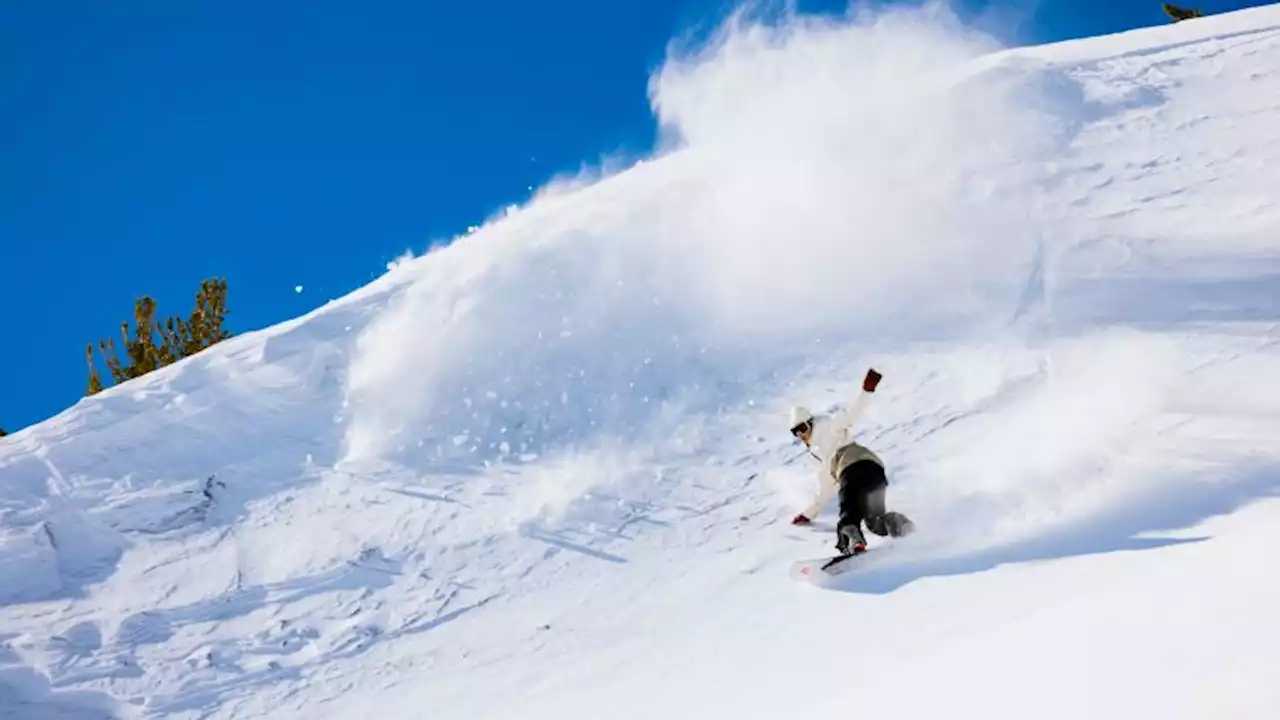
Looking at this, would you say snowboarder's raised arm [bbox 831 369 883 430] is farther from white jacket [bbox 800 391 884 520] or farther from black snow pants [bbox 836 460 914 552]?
black snow pants [bbox 836 460 914 552]

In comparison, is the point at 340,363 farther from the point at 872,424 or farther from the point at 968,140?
the point at 968,140

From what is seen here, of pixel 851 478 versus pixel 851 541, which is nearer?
pixel 851 541

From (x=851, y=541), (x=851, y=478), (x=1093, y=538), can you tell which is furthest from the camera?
(x=851, y=478)

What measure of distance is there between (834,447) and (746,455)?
1.76m

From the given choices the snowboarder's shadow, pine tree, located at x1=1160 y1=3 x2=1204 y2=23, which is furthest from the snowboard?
pine tree, located at x1=1160 y1=3 x2=1204 y2=23

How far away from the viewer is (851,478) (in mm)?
5992

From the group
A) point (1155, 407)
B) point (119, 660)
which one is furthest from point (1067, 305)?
point (119, 660)

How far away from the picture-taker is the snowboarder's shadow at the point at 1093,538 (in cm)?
528

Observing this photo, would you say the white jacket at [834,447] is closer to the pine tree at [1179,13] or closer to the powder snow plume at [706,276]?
the powder snow plume at [706,276]

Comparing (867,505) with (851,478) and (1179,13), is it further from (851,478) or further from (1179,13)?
(1179,13)

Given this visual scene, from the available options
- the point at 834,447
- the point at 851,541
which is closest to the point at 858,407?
the point at 834,447

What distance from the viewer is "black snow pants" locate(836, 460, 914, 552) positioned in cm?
589

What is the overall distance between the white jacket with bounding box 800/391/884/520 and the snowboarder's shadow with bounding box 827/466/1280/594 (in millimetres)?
671

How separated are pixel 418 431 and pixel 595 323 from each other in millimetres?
2451
